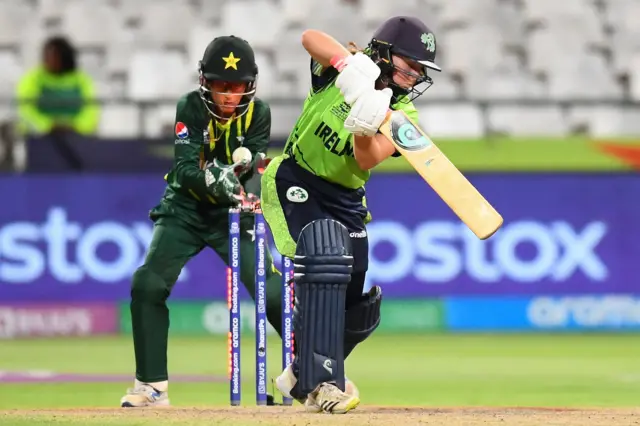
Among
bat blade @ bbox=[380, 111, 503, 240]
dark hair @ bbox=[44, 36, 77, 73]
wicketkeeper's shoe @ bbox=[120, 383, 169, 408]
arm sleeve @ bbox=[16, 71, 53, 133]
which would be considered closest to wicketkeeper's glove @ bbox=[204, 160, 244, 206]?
wicketkeeper's shoe @ bbox=[120, 383, 169, 408]

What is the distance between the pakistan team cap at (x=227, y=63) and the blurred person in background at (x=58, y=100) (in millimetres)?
5883

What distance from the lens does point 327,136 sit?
606 centimetres

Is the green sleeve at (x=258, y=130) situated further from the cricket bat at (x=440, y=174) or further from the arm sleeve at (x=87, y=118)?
the arm sleeve at (x=87, y=118)

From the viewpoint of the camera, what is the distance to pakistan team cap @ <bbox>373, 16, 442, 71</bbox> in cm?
595

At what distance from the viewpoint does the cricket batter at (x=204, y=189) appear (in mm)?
6973

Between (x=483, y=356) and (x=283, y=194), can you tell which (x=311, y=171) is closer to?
(x=283, y=194)

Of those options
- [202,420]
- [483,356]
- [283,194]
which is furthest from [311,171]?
[483,356]

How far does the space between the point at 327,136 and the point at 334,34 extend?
29.1 feet

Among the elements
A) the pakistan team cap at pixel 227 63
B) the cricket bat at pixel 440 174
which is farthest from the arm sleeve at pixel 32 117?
the cricket bat at pixel 440 174

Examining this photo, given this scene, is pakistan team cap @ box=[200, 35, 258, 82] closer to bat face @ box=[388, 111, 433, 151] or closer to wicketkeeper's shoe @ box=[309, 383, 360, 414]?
bat face @ box=[388, 111, 433, 151]

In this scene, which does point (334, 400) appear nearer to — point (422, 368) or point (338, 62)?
point (338, 62)

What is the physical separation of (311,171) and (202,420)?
4.35ft

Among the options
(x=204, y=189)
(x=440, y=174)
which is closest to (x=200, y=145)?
(x=204, y=189)

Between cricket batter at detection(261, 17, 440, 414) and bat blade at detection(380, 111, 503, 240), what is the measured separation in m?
0.07
